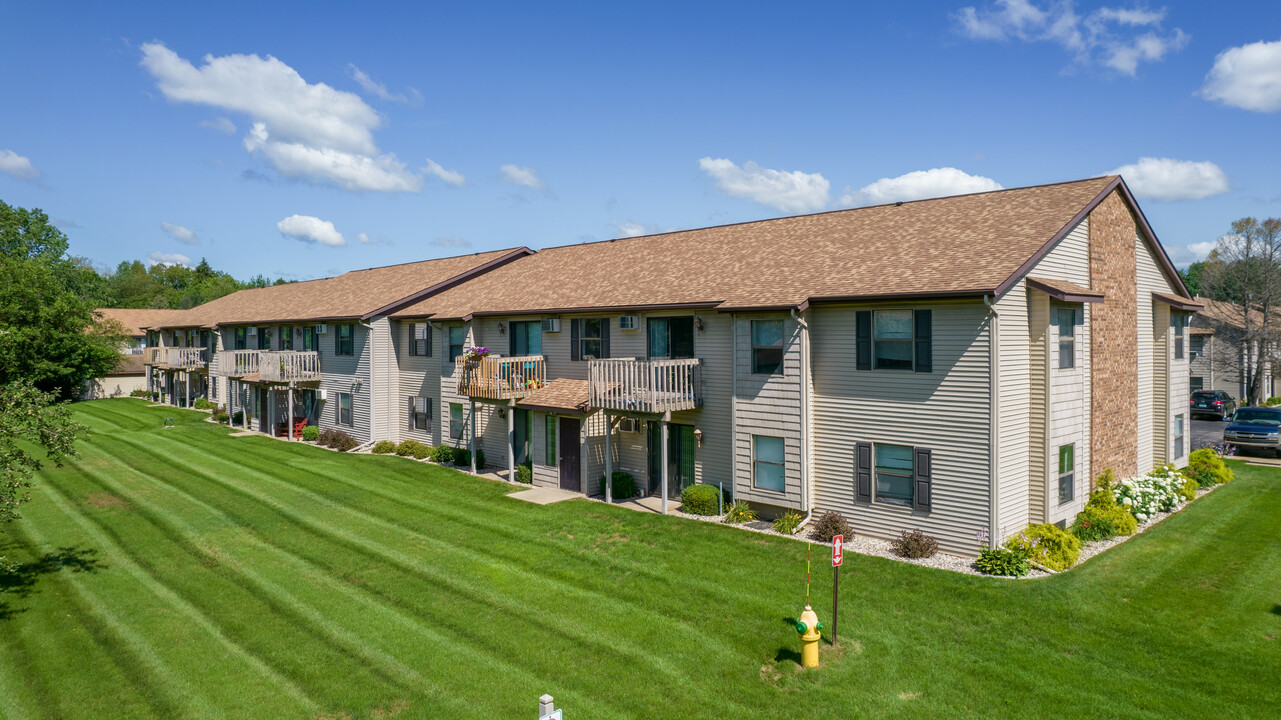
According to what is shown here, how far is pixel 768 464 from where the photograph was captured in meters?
17.2

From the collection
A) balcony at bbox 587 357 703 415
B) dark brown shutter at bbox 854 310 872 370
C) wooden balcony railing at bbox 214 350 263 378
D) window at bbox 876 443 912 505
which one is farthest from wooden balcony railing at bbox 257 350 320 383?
window at bbox 876 443 912 505

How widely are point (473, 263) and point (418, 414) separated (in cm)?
806

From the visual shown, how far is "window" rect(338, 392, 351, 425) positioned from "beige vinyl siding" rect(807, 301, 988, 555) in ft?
71.2

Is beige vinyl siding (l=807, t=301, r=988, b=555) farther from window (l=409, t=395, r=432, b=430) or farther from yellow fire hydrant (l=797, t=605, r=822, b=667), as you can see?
window (l=409, t=395, r=432, b=430)

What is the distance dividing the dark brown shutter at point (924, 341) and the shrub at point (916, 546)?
11.9ft

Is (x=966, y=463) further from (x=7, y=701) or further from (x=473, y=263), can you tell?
(x=473, y=263)

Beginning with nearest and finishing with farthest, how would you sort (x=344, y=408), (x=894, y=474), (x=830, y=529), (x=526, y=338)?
1. (x=894, y=474)
2. (x=830, y=529)
3. (x=526, y=338)
4. (x=344, y=408)

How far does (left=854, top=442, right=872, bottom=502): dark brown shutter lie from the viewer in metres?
15.9


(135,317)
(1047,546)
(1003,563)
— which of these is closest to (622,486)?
(1003,563)

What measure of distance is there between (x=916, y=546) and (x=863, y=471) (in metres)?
2.06

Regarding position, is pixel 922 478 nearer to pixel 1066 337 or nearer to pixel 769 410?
pixel 769 410

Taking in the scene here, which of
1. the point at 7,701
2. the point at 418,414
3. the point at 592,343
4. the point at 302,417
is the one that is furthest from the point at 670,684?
the point at 302,417

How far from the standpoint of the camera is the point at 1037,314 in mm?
15492

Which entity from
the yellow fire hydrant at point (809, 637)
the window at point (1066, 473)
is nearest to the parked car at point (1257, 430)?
the window at point (1066, 473)
